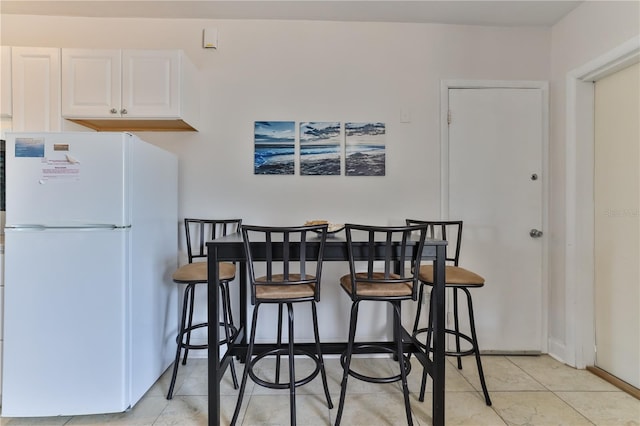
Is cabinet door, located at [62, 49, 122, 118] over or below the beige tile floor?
over

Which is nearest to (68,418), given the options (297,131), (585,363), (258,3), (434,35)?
(297,131)

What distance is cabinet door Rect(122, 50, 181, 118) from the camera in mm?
2045

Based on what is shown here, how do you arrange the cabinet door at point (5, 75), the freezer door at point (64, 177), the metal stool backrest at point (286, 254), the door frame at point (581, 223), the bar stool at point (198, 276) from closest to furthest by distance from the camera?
the metal stool backrest at point (286, 254), the freezer door at point (64, 177), the bar stool at point (198, 276), the cabinet door at point (5, 75), the door frame at point (581, 223)

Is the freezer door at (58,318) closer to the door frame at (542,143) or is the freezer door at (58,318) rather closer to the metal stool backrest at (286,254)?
the metal stool backrest at (286,254)

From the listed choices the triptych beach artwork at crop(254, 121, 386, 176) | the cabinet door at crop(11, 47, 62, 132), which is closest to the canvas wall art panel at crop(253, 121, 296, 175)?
the triptych beach artwork at crop(254, 121, 386, 176)

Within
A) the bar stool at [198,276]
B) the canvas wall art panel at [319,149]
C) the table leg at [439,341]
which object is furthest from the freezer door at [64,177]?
the table leg at [439,341]

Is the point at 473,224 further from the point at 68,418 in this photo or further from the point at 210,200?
the point at 68,418

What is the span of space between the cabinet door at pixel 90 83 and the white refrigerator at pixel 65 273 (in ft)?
1.84

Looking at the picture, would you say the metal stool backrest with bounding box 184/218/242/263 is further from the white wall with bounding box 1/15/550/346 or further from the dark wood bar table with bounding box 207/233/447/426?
the dark wood bar table with bounding box 207/233/447/426

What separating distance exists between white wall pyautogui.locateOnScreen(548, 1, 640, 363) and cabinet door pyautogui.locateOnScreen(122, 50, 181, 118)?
280cm

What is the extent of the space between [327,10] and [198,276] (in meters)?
2.09

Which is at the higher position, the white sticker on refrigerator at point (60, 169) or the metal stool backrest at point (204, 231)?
the white sticker on refrigerator at point (60, 169)

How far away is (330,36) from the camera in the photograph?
7.86 ft

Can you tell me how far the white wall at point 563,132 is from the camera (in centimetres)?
207
